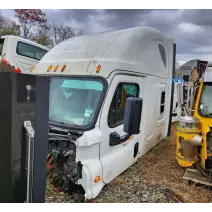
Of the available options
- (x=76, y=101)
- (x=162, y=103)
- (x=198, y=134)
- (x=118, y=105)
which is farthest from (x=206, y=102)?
(x=76, y=101)

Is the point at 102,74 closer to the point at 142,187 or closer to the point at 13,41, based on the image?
the point at 142,187

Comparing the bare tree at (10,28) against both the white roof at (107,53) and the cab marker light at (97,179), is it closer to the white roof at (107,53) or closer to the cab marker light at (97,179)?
the white roof at (107,53)

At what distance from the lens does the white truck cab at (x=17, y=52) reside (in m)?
6.36

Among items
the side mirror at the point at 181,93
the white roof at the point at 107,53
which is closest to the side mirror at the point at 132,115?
the white roof at the point at 107,53

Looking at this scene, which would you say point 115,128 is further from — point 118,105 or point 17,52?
point 17,52

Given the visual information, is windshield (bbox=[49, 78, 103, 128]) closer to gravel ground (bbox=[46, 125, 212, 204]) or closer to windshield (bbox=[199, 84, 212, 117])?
gravel ground (bbox=[46, 125, 212, 204])

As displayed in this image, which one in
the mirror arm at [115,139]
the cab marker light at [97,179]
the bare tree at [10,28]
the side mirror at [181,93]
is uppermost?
the bare tree at [10,28]

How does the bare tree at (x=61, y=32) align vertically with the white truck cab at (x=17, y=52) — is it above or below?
above

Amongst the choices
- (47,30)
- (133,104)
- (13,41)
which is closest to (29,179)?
(133,104)

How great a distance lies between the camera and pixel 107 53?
11.3 ft

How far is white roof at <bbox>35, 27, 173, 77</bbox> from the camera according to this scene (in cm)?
340

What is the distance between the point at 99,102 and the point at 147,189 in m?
1.65

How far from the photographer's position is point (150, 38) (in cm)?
425

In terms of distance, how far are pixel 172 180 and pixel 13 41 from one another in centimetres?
563
